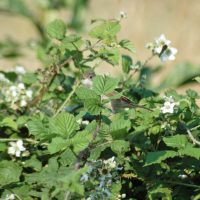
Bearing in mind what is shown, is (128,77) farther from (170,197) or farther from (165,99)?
(170,197)

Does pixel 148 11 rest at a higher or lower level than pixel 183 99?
higher

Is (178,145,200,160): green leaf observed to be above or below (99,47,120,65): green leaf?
below

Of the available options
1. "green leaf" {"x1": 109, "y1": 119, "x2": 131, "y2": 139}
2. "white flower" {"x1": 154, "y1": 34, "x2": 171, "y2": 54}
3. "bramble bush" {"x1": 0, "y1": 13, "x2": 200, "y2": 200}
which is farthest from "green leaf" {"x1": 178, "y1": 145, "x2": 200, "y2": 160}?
"white flower" {"x1": 154, "y1": 34, "x2": 171, "y2": 54}

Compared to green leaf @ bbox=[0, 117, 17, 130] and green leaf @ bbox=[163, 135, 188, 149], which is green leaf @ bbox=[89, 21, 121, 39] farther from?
green leaf @ bbox=[163, 135, 188, 149]

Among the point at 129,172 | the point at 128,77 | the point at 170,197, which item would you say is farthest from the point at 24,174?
the point at 128,77

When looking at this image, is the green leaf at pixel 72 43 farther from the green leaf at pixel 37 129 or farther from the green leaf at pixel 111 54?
the green leaf at pixel 37 129

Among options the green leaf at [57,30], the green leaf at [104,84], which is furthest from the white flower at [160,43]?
the green leaf at [104,84]

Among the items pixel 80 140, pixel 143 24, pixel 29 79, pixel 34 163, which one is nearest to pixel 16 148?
pixel 34 163

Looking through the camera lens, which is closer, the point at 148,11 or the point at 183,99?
the point at 183,99
